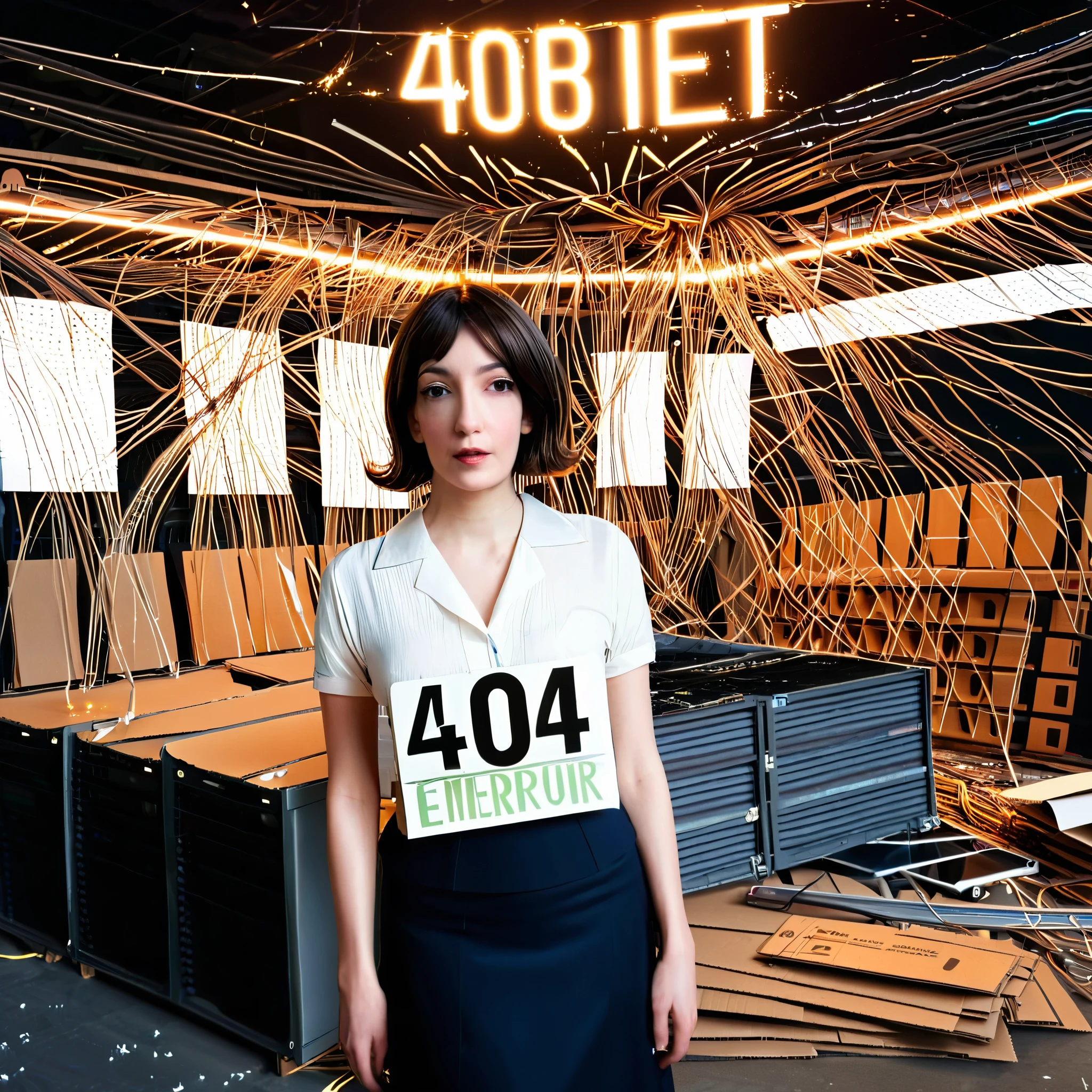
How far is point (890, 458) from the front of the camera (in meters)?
4.73

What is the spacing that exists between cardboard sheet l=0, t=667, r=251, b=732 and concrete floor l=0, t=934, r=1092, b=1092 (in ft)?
2.18

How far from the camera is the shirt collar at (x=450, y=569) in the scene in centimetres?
101

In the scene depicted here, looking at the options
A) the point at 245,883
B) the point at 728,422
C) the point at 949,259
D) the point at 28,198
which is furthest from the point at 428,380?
the point at 949,259

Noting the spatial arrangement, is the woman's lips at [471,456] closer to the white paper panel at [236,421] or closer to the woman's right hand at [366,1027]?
the woman's right hand at [366,1027]

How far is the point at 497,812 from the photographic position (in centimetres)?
98

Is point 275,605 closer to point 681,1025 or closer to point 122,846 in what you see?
point 122,846

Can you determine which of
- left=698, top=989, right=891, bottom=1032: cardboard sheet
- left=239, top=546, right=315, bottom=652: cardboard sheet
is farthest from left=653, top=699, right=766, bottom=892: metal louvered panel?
left=239, top=546, right=315, bottom=652: cardboard sheet

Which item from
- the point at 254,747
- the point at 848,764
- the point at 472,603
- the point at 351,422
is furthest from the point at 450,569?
the point at 351,422

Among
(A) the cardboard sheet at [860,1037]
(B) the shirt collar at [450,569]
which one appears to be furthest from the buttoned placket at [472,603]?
(A) the cardboard sheet at [860,1037]

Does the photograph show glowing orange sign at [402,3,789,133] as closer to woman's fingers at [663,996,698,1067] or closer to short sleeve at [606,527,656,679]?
short sleeve at [606,527,656,679]

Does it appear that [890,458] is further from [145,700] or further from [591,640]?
[591,640]

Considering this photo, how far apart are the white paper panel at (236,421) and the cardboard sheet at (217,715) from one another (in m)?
0.62

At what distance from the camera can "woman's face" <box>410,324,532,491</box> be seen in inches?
39.5

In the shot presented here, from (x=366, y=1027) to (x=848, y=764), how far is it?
1.81 metres
